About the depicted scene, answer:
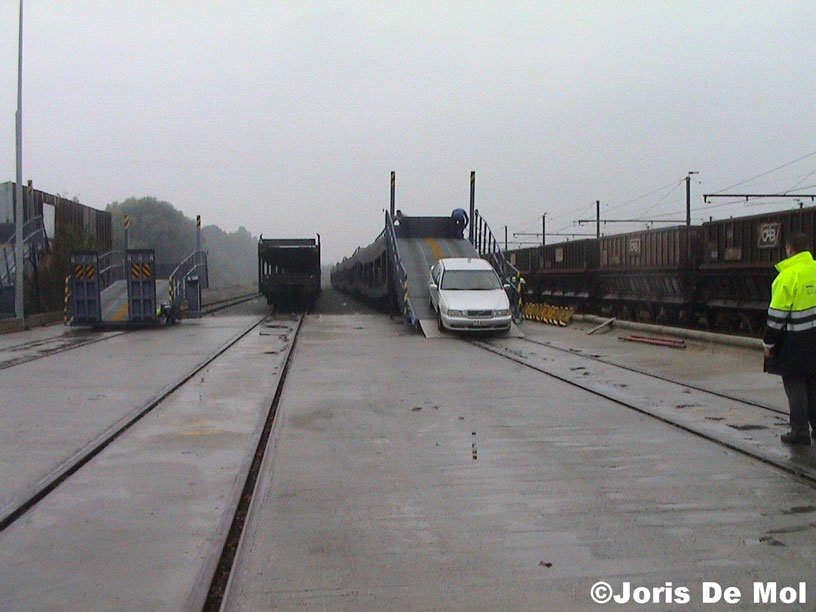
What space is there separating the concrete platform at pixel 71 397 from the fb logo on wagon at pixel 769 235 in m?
13.2

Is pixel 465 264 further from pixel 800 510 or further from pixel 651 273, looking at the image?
pixel 800 510

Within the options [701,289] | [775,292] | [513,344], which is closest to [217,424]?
[775,292]

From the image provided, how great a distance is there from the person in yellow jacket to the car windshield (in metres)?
14.9

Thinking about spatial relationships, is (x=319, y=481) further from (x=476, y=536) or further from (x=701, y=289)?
(x=701, y=289)

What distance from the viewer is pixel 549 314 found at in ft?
91.9

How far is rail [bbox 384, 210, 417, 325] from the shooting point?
24.2m

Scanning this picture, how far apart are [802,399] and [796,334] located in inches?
23.8

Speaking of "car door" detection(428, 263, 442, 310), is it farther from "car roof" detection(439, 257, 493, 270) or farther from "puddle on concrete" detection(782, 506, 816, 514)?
"puddle on concrete" detection(782, 506, 816, 514)

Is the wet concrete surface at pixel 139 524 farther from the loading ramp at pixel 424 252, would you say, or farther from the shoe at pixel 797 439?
the loading ramp at pixel 424 252

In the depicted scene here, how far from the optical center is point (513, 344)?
1958 cm

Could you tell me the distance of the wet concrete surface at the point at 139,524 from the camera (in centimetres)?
429

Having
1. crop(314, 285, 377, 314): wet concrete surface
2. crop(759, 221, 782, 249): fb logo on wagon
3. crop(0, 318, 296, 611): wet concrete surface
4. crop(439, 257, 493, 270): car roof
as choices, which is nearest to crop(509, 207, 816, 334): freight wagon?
crop(759, 221, 782, 249): fb logo on wagon

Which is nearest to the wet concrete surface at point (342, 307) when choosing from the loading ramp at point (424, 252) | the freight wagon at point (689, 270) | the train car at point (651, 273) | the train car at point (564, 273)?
the loading ramp at point (424, 252)

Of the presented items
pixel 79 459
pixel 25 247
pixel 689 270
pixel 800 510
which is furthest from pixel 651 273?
pixel 79 459
